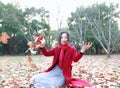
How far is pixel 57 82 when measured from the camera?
460 centimetres

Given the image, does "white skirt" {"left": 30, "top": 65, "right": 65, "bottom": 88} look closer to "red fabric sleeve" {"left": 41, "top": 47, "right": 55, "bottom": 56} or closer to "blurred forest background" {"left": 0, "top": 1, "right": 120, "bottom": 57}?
"red fabric sleeve" {"left": 41, "top": 47, "right": 55, "bottom": 56}

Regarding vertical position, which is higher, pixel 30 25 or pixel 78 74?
pixel 30 25

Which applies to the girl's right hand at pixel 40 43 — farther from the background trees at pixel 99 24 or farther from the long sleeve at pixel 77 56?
the background trees at pixel 99 24

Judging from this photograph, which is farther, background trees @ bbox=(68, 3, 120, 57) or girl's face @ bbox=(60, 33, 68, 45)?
background trees @ bbox=(68, 3, 120, 57)

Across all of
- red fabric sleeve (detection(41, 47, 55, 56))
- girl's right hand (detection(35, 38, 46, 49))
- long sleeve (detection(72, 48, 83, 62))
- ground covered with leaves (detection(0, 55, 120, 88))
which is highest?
girl's right hand (detection(35, 38, 46, 49))

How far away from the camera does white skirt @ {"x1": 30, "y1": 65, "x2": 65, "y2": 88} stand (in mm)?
4594

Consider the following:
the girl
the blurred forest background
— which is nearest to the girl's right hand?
the girl

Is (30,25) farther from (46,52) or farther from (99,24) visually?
(46,52)

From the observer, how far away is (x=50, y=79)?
15.2 feet

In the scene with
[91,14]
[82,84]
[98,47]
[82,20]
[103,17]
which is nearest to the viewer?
[82,84]

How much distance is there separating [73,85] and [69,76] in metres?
0.22

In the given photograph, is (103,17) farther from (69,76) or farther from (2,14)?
(69,76)

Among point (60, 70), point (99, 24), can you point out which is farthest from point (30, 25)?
point (60, 70)

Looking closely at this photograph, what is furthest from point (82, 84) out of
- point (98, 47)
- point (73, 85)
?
point (98, 47)
